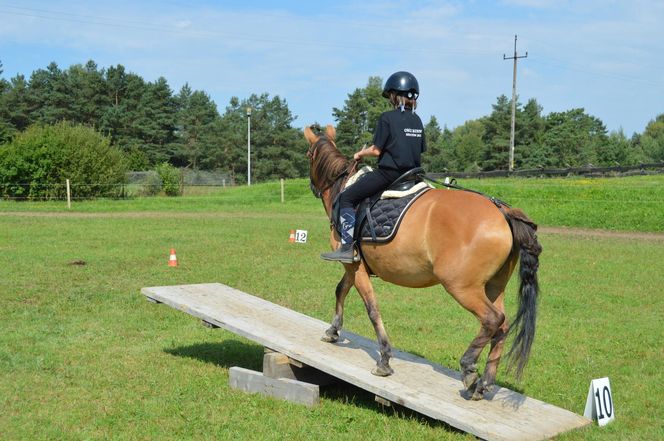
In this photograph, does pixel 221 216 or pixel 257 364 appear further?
pixel 221 216

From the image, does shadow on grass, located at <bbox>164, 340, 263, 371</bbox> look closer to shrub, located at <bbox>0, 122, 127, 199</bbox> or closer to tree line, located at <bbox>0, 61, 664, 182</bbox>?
shrub, located at <bbox>0, 122, 127, 199</bbox>

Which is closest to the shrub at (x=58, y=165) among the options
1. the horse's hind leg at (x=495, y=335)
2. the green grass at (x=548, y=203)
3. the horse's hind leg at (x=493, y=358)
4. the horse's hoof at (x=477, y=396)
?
the green grass at (x=548, y=203)

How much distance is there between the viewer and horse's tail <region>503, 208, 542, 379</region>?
18.0 ft

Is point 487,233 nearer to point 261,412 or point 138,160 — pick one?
point 261,412

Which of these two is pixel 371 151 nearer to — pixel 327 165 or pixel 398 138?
pixel 398 138

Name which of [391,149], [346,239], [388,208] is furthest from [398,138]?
[346,239]

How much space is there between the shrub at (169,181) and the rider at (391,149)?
131 ft

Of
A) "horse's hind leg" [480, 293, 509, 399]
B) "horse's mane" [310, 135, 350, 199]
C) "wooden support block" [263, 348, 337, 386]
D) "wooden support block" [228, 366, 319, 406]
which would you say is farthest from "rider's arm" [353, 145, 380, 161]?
"wooden support block" [228, 366, 319, 406]

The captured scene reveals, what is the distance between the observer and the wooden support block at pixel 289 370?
640cm

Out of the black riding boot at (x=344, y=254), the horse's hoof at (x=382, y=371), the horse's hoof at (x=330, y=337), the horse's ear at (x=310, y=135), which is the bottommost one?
the horse's hoof at (x=382, y=371)

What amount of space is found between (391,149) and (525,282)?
5.91 feet

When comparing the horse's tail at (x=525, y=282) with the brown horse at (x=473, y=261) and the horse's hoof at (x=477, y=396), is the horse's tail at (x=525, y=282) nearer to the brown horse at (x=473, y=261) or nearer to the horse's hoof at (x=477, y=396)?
the brown horse at (x=473, y=261)

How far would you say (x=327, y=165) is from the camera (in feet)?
23.3

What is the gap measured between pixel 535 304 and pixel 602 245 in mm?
14496
